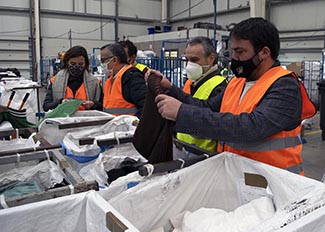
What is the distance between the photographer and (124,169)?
1.52 meters

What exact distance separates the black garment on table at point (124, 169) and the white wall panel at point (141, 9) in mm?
16027

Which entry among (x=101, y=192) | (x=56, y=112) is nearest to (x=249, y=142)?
(x=101, y=192)

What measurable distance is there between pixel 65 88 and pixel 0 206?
6.80 ft

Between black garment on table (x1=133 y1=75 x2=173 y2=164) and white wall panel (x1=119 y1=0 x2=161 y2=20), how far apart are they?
636 inches

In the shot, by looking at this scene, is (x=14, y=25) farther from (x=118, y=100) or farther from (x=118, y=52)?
(x=118, y=100)

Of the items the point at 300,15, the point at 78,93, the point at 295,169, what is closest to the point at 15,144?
the point at 78,93

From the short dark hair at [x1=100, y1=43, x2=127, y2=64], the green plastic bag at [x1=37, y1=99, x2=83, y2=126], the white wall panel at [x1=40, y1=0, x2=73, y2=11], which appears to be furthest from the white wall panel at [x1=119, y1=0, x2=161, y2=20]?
the green plastic bag at [x1=37, y1=99, x2=83, y2=126]

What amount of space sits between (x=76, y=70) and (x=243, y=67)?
1774mm

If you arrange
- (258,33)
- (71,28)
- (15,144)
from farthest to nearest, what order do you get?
(71,28)
(15,144)
(258,33)

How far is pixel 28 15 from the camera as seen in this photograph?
1445 centimetres

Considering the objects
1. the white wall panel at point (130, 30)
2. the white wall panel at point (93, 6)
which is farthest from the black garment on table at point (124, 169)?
the white wall panel at point (130, 30)

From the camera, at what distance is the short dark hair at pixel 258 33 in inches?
51.6

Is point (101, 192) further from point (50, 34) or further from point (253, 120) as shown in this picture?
point (50, 34)

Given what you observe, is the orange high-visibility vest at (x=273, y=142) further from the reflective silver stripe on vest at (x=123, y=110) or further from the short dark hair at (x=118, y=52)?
the short dark hair at (x=118, y=52)
